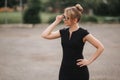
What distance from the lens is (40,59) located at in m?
13.7

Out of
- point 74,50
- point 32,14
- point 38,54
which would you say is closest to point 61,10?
point 32,14

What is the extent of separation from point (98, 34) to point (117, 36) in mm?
1383

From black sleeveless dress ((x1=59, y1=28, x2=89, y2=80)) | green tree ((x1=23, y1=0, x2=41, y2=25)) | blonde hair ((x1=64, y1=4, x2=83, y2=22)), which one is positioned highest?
blonde hair ((x1=64, y1=4, x2=83, y2=22))

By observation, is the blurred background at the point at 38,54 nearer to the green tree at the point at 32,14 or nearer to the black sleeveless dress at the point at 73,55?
the green tree at the point at 32,14

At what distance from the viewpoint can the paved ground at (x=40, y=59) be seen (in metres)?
10.7

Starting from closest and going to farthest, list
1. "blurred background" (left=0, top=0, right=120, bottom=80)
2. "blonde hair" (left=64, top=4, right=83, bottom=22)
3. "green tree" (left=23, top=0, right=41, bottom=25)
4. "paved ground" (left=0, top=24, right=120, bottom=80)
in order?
"blonde hair" (left=64, top=4, right=83, bottom=22) < "paved ground" (left=0, top=24, right=120, bottom=80) < "blurred background" (left=0, top=0, right=120, bottom=80) < "green tree" (left=23, top=0, right=41, bottom=25)

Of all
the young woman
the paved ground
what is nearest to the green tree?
the paved ground

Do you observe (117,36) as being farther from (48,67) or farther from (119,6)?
(119,6)

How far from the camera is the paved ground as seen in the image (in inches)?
420

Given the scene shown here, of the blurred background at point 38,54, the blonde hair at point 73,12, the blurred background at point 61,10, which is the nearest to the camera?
the blonde hair at point 73,12

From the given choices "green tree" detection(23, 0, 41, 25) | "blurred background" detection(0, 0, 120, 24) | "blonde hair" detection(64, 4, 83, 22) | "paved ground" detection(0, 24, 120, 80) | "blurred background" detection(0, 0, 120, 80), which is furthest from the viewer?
"blurred background" detection(0, 0, 120, 24)

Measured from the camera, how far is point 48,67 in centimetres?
1205

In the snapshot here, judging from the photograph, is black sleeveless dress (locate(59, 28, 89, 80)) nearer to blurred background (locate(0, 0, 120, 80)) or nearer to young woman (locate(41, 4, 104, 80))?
young woman (locate(41, 4, 104, 80))

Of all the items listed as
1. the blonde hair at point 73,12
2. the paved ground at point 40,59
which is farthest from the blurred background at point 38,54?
the blonde hair at point 73,12
